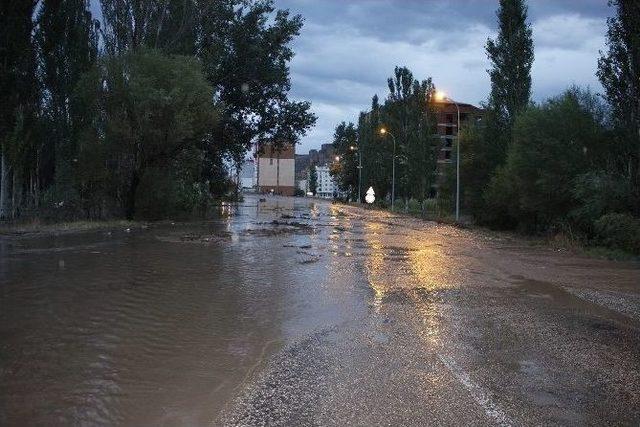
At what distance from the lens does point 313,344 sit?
7.43m

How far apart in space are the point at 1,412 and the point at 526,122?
24.8 meters

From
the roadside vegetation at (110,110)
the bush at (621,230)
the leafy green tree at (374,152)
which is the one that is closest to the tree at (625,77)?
the bush at (621,230)

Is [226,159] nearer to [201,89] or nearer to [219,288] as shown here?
[201,89]

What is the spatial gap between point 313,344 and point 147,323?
2.44 m

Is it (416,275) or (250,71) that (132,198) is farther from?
(416,275)

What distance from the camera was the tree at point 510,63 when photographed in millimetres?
34625

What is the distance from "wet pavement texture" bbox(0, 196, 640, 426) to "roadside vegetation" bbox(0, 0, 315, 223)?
12.4 metres

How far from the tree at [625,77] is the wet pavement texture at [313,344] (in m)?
8.46

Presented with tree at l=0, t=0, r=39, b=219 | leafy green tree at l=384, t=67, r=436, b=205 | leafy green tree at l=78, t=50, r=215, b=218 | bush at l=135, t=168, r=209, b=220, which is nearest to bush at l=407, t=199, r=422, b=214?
leafy green tree at l=384, t=67, r=436, b=205

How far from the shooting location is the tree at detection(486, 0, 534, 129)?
34.6 metres

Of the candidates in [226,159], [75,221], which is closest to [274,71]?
[226,159]

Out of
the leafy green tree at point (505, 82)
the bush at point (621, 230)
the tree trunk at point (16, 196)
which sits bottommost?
the bush at point (621, 230)

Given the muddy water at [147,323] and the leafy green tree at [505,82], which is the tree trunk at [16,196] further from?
the leafy green tree at [505,82]

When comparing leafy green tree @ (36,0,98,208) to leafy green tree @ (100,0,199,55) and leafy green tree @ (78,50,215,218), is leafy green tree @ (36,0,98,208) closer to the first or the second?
leafy green tree @ (78,50,215,218)
